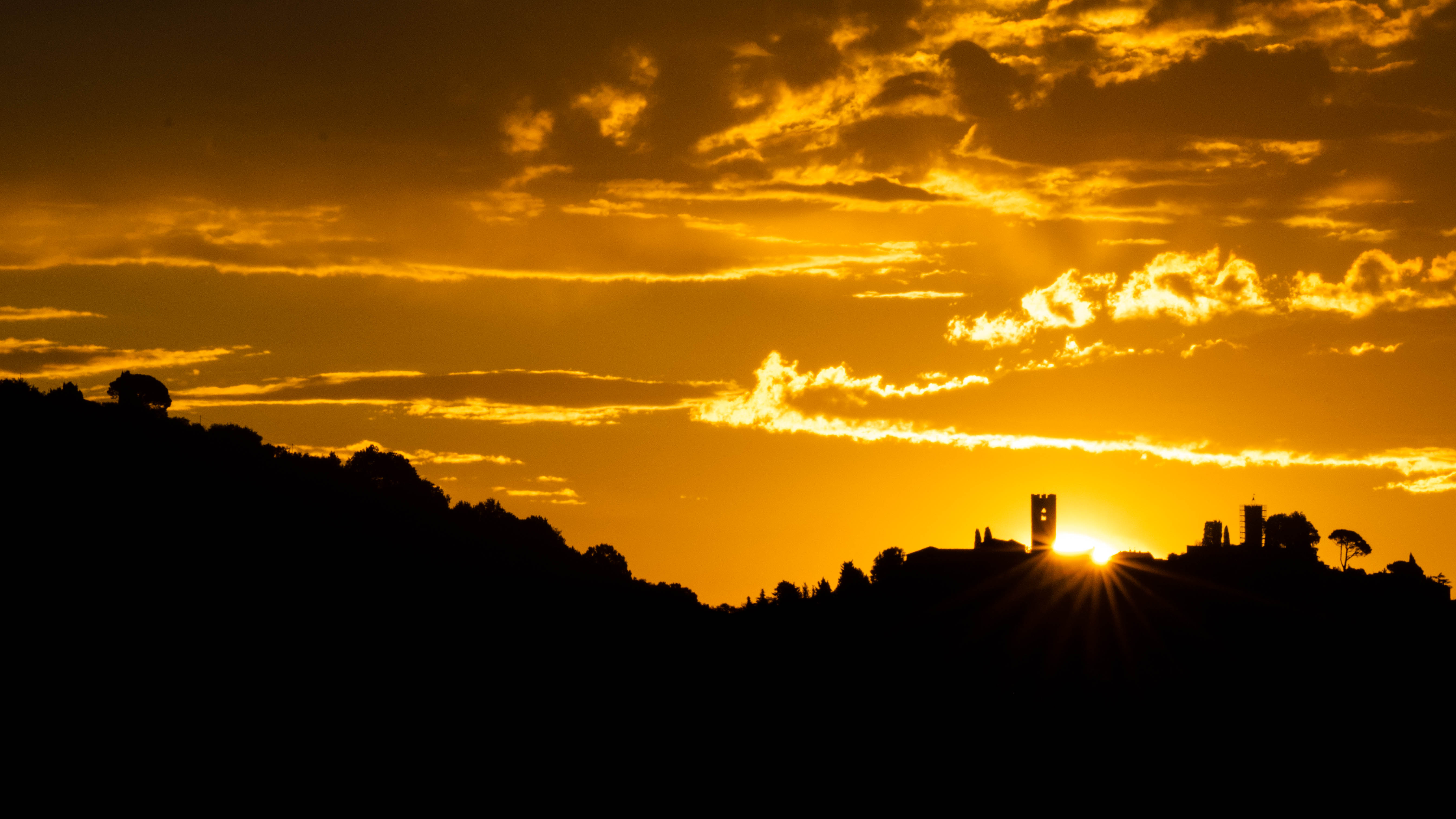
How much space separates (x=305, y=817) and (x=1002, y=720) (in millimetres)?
49708

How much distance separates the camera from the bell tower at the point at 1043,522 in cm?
14150

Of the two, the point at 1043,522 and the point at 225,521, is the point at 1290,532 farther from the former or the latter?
the point at 225,521

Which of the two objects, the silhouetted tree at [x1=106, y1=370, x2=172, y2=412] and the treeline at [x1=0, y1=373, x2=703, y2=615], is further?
the silhouetted tree at [x1=106, y1=370, x2=172, y2=412]

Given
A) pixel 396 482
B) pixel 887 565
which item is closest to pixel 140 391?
pixel 396 482

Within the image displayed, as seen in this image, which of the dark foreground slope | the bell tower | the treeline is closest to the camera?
the dark foreground slope

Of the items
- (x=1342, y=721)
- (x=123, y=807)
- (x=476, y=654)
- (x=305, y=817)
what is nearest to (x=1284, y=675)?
(x=1342, y=721)

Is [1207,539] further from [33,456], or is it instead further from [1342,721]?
[33,456]

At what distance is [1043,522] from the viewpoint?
141500mm

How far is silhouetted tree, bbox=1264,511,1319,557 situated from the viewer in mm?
168125

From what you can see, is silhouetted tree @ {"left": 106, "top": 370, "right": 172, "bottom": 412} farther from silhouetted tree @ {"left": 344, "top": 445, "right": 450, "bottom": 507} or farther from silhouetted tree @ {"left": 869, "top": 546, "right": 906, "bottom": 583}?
silhouetted tree @ {"left": 869, "top": 546, "right": 906, "bottom": 583}

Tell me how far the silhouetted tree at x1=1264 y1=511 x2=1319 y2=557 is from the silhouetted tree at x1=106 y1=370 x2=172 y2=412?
427 ft

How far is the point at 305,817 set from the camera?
314 ft

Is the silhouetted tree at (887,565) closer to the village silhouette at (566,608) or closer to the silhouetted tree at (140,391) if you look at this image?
the village silhouette at (566,608)

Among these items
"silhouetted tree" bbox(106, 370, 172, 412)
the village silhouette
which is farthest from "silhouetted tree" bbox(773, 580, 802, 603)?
"silhouetted tree" bbox(106, 370, 172, 412)
